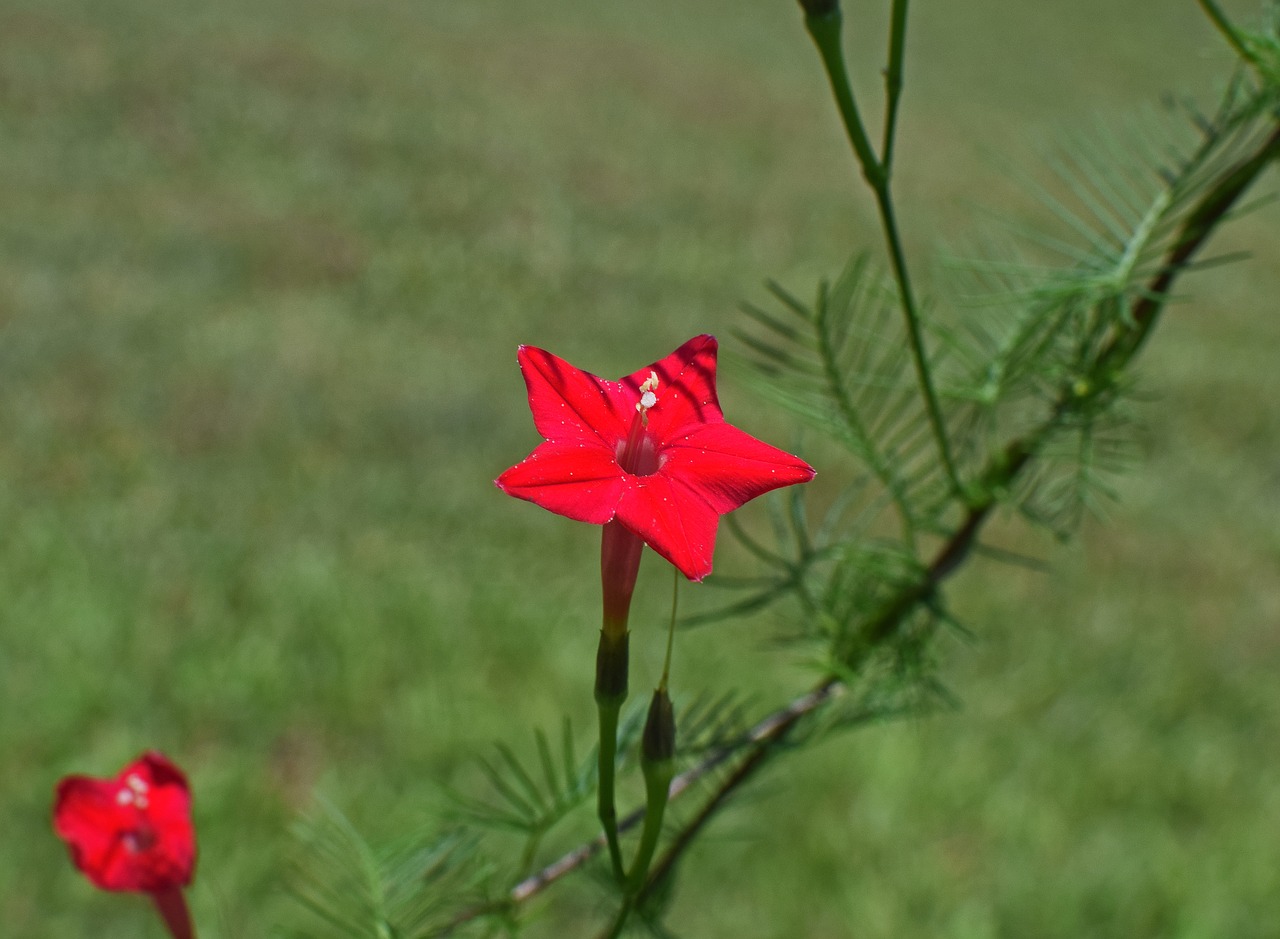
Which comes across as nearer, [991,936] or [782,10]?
[991,936]

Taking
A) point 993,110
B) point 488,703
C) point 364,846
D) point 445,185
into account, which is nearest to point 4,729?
point 488,703

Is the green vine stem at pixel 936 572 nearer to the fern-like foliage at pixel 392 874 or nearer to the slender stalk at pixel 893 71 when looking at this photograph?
the fern-like foliage at pixel 392 874

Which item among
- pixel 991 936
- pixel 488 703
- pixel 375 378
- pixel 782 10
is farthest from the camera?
pixel 782 10

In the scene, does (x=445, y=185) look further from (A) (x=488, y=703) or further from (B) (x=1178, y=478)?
(A) (x=488, y=703)

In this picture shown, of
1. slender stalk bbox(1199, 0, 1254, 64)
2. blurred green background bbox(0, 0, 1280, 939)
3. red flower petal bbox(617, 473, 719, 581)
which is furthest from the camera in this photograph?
blurred green background bbox(0, 0, 1280, 939)

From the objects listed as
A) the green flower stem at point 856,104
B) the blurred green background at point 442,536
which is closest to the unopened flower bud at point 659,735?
the green flower stem at point 856,104

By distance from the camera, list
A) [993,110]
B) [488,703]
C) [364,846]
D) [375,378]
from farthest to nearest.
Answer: [993,110], [375,378], [488,703], [364,846]

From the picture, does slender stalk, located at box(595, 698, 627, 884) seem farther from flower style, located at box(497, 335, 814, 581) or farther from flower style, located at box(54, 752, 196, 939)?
flower style, located at box(54, 752, 196, 939)

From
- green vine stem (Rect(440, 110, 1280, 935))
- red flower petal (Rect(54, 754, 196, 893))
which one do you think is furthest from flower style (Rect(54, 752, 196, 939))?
green vine stem (Rect(440, 110, 1280, 935))
